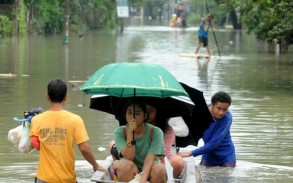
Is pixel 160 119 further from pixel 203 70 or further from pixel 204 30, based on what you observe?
pixel 204 30

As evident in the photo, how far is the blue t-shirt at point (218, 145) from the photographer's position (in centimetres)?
1034

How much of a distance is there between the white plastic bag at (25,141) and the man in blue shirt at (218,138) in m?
2.56

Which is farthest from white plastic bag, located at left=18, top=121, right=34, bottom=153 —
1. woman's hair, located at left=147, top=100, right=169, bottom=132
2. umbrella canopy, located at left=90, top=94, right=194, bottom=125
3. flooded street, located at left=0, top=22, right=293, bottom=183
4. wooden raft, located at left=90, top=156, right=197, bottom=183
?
flooded street, located at left=0, top=22, right=293, bottom=183

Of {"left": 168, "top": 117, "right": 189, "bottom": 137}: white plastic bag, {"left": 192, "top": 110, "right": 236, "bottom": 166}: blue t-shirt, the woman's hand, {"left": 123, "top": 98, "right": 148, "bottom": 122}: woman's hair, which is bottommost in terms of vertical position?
{"left": 192, "top": 110, "right": 236, "bottom": 166}: blue t-shirt

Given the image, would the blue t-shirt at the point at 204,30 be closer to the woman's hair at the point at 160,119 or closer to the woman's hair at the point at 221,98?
the woman's hair at the point at 221,98

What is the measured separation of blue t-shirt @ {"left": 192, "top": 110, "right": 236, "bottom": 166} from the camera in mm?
10344

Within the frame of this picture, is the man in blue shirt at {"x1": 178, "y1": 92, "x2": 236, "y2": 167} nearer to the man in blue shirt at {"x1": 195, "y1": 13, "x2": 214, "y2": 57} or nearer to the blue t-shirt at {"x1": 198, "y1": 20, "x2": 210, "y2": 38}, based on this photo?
the man in blue shirt at {"x1": 195, "y1": 13, "x2": 214, "y2": 57}

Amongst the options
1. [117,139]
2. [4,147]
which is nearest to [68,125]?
[117,139]

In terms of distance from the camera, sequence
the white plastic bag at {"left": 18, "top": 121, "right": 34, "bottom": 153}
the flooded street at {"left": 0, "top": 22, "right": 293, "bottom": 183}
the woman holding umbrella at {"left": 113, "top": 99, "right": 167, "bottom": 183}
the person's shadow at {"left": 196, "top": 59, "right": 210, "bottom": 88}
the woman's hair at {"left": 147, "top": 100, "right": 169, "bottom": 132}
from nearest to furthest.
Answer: the white plastic bag at {"left": 18, "top": 121, "right": 34, "bottom": 153} → the woman holding umbrella at {"left": 113, "top": 99, "right": 167, "bottom": 183} → the woman's hair at {"left": 147, "top": 100, "right": 169, "bottom": 132} → the flooded street at {"left": 0, "top": 22, "right": 293, "bottom": 183} → the person's shadow at {"left": 196, "top": 59, "right": 210, "bottom": 88}

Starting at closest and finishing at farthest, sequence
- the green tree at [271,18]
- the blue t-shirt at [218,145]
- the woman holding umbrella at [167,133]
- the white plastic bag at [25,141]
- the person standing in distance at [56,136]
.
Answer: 1. the person standing in distance at [56,136]
2. the white plastic bag at [25,141]
3. the woman holding umbrella at [167,133]
4. the blue t-shirt at [218,145]
5. the green tree at [271,18]

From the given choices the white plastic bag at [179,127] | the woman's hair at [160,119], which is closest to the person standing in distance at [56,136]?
the woman's hair at [160,119]

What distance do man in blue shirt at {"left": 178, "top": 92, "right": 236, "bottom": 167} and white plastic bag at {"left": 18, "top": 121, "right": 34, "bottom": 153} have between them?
2.56 meters

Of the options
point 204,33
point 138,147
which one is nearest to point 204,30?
point 204,33

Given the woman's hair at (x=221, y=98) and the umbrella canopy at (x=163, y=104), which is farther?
the woman's hair at (x=221, y=98)
